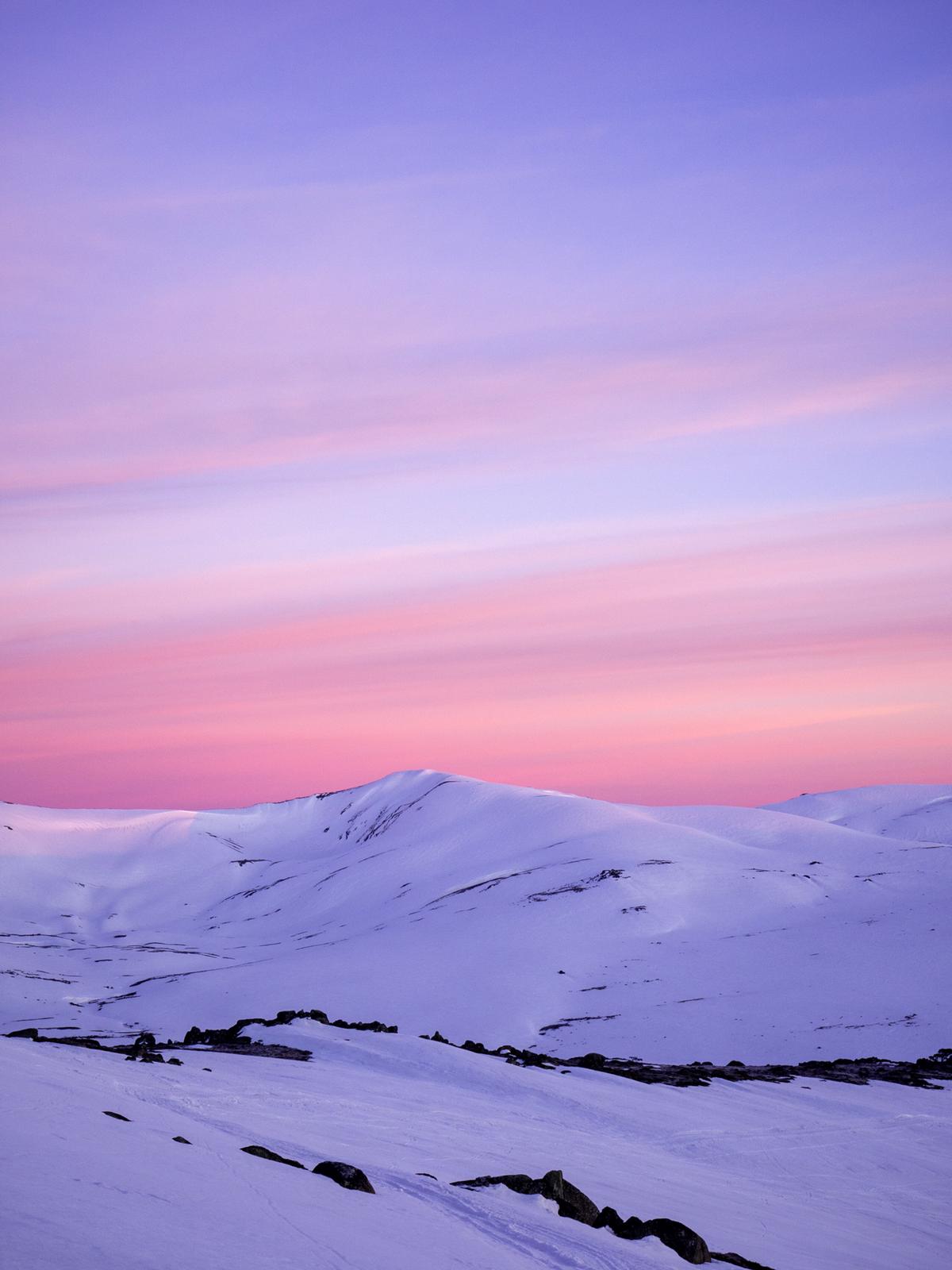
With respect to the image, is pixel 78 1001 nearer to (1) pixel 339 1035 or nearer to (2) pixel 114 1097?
(1) pixel 339 1035

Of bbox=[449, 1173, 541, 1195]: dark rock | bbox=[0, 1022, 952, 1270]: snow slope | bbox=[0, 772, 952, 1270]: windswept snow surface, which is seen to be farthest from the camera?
bbox=[449, 1173, 541, 1195]: dark rock

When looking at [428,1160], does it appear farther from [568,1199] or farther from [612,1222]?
[612,1222]


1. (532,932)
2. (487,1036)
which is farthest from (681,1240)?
(532,932)

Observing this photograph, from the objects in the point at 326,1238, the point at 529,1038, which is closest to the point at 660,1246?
the point at 326,1238

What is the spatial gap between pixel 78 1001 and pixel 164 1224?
4307 centimetres

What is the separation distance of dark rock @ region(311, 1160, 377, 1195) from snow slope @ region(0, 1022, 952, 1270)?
196 millimetres

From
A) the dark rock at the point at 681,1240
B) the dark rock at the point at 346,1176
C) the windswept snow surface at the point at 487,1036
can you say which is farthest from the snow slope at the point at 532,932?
the dark rock at the point at 346,1176

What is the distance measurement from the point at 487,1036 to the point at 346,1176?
2825 cm

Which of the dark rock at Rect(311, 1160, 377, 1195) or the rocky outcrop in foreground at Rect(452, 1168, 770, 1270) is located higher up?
the dark rock at Rect(311, 1160, 377, 1195)

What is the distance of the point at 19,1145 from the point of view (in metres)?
7.66

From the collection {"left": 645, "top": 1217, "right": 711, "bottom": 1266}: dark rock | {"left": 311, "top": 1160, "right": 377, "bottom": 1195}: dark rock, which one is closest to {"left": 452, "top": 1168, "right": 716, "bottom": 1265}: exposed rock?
{"left": 645, "top": 1217, "right": 711, "bottom": 1266}: dark rock

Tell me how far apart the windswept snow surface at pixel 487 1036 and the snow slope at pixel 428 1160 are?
0.05 meters

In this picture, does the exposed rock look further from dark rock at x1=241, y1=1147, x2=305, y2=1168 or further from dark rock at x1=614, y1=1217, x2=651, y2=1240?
dark rock at x1=241, y1=1147, x2=305, y2=1168

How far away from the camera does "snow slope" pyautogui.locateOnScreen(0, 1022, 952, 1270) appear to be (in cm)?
689
